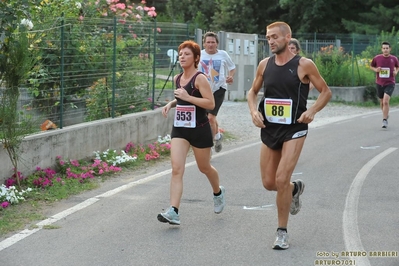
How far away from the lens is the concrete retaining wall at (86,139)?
9.66 metres

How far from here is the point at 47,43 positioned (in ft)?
36.5

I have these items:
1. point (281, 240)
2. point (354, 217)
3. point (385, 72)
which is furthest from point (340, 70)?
point (281, 240)

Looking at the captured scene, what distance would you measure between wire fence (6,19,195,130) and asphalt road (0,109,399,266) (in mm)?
1621

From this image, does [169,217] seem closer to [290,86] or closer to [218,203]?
[218,203]

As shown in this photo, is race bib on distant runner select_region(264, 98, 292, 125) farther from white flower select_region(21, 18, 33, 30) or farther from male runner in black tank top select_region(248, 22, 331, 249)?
white flower select_region(21, 18, 33, 30)

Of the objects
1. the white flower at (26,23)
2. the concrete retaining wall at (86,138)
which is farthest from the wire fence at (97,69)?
the white flower at (26,23)

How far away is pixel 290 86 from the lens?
6.97 metres

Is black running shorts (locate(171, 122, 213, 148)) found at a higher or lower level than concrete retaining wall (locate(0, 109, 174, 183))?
higher

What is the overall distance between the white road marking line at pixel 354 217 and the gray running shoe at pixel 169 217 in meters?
1.61

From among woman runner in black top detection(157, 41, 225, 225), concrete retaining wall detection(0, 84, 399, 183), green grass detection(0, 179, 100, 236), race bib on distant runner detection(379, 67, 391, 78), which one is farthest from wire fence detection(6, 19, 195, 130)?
race bib on distant runner detection(379, 67, 391, 78)

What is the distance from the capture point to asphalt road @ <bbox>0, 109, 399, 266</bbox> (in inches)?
257

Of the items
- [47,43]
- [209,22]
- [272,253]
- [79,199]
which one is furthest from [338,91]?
[209,22]

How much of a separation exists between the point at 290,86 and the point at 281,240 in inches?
53.9

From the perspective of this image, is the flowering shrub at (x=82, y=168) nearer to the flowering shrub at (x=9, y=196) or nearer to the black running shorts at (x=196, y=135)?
the flowering shrub at (x=9, y=196)
